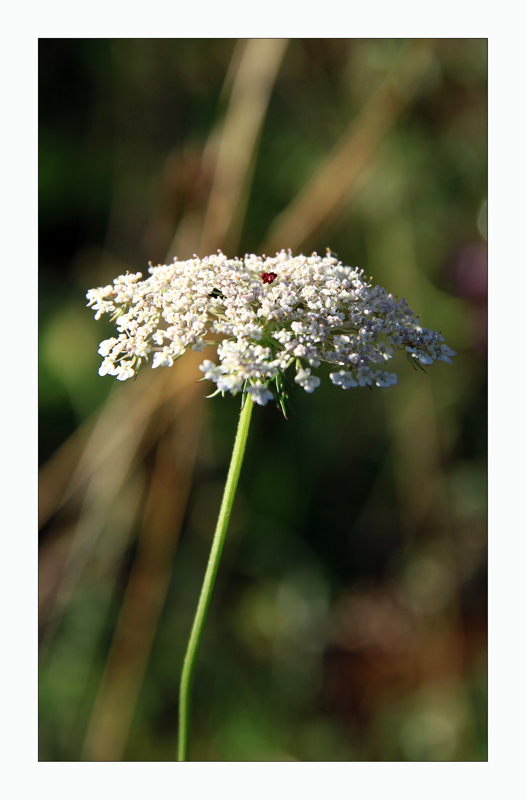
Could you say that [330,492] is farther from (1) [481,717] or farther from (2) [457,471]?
(1) [481,717]

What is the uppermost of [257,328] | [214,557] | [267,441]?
[267,441]

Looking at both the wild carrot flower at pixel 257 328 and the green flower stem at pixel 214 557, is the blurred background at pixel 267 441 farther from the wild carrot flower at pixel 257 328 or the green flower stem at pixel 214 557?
the green flower stem at pixel 214 557

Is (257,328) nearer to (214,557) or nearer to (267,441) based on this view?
(214,557)

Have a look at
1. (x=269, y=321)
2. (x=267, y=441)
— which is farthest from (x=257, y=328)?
(x=267, y=441)

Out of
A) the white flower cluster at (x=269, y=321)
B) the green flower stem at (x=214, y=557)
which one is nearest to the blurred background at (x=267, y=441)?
the white flower cluster at (x=269, y=321)

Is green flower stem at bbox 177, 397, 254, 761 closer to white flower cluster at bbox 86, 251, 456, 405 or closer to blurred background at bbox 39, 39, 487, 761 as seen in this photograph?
white flower cluster at bbox 86, 251, 456, 405

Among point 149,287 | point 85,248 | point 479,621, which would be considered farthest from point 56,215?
point 479,621
